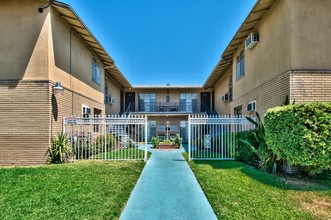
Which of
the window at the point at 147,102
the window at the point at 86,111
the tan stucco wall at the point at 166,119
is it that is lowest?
the tan stucco wall at the point at 166,119

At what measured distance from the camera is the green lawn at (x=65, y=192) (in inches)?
172

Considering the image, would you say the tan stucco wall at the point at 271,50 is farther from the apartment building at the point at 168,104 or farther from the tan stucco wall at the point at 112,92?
the apartment building at the point at 168,104

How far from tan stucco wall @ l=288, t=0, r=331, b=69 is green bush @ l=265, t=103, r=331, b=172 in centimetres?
201

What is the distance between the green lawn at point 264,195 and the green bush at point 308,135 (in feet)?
2.46

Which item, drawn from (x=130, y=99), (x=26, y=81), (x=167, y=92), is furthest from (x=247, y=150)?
(x=130, y=99)

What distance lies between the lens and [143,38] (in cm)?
2358

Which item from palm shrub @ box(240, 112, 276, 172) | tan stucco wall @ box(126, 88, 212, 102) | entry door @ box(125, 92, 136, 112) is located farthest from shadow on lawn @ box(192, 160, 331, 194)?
entry door @ box(125, 92, 136, 112)

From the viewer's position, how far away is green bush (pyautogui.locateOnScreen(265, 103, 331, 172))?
19.7 feet

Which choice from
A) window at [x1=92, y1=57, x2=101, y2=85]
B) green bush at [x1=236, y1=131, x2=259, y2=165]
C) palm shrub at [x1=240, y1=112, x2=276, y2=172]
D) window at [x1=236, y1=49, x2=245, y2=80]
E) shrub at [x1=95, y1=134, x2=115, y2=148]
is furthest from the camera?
window at [x1=92, y1=57, x2=101, y2=85]

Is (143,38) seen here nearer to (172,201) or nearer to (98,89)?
→ (98,89)

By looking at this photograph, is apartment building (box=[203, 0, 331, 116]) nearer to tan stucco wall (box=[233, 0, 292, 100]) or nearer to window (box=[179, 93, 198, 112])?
tan stucco wall (box=[233, 0, 292, 100])

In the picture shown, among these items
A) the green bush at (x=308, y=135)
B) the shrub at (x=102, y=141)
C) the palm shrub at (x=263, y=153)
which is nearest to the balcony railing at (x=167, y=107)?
the shrub at (x=102, y=141)

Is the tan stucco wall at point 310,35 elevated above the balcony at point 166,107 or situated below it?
above

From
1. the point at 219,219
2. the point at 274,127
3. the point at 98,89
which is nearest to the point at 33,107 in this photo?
the point at 98,89
